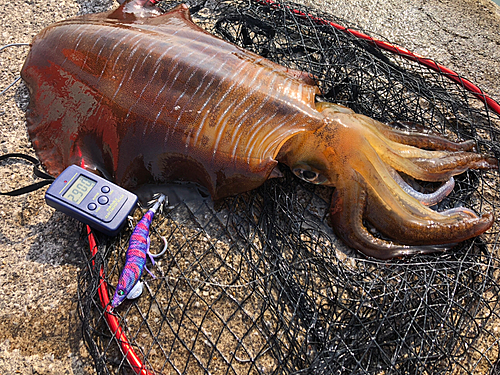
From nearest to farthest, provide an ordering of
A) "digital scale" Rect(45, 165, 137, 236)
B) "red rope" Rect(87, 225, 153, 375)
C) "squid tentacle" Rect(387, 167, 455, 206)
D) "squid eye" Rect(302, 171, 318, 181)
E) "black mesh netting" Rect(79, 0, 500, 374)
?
"red rope" Rect(87, 225, 153, 375) → "black mesh netting" Rect(79, 0, 500, 374) → "digital scale" Rect(45, 165, 137, 236) → "squid tentacle" Rect(387, 167, 455, 206) → "squid eye" Rect(302, 171, 318, 181)

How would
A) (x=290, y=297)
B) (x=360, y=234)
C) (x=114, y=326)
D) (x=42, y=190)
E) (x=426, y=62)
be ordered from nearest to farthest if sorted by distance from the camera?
(x=114, y=326), (x=290, y=297), (x=360, y=234), (x=42, y=190), (x=426, y=62)

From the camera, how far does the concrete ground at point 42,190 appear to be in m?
2.10

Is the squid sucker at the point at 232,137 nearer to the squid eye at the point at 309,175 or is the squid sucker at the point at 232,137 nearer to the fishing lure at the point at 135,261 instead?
the squid eye at the point at 309,175

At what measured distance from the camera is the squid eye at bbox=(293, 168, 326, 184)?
244 centimetres

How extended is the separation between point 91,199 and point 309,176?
4.66 ft

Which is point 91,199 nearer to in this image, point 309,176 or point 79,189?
point 79,189

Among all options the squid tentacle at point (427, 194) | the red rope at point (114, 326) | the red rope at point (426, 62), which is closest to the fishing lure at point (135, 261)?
the red rope at point (114, 326)

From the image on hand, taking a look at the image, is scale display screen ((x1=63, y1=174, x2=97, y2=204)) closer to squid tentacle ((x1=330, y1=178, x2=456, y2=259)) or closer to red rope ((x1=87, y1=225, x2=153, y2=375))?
red rope ((x1=87, y1=225, x2=153, y2=375))

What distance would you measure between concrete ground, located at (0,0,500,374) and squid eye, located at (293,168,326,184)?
150cm

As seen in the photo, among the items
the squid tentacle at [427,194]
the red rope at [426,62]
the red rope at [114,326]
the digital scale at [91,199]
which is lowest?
the red rope at [114,326]

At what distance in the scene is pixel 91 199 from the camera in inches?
89.4

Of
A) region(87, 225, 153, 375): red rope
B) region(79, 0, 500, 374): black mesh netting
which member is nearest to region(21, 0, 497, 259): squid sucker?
region(79, 0, 500, 374): black mesh netting

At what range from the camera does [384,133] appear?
2484mm

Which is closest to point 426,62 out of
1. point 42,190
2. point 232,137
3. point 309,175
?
point 309,175
